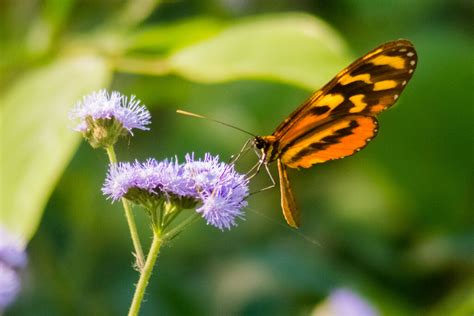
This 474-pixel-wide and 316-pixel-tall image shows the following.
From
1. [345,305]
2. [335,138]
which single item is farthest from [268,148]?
[345,305]

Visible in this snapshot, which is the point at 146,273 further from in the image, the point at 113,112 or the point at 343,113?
A: the point at 343,113

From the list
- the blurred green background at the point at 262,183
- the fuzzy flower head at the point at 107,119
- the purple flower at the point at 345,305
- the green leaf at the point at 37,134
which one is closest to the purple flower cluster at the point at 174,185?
the fuzzy flower head at the point at 107,119

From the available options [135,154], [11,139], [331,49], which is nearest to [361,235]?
[135,154]

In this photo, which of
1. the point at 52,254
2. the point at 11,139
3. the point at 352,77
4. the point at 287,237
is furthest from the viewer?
the point at 287,237

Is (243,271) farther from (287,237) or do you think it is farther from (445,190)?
(445,190)

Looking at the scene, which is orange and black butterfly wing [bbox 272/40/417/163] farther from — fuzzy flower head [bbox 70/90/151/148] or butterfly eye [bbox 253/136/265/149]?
fuzzy flower head [bbox 70/90/151/148]

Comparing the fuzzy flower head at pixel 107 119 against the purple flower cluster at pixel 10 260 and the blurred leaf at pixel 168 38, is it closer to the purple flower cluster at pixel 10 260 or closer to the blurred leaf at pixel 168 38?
the purple flower cluster at pixel 10 260

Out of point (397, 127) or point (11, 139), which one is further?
point (397, 127)
